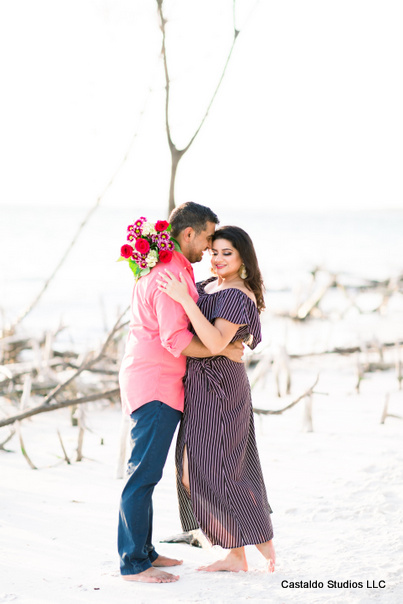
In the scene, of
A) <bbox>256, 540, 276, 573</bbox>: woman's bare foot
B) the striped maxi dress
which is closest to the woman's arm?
the striped maxi dress

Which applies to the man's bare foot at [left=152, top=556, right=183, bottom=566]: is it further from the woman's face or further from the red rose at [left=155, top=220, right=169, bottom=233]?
the red rose at [left=155, top=220, right=169, bottom=233]

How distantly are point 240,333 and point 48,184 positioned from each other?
37.6 meters

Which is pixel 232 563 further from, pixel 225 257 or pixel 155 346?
pixel 225 257

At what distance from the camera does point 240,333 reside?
3092mm

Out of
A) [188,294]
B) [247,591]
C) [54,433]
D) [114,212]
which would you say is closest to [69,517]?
[247,591]

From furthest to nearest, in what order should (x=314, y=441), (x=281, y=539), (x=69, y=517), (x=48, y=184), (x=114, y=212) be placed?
(x=114, y=212) → (x=48, y=184) → (x=314, y=441) → (x=69, y=517) → (x=281, y=539)

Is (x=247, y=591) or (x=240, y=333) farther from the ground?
(x=240, y=333)

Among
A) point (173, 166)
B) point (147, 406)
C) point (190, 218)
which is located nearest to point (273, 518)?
point (147, 406)

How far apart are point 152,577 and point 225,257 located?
1.39 metres

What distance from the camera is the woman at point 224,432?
10.0ft

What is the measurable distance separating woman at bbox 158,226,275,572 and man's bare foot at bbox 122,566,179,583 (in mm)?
186

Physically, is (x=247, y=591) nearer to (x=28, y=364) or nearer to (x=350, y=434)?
(x=350, y=434)

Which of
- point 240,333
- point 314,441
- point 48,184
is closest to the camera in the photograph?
point 240,333

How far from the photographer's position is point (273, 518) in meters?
3.83
